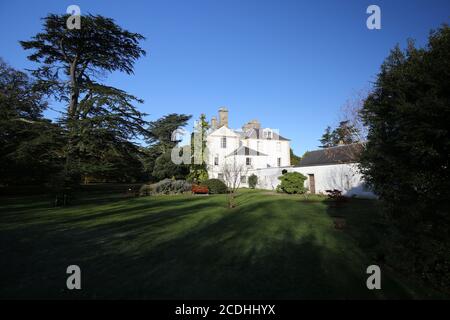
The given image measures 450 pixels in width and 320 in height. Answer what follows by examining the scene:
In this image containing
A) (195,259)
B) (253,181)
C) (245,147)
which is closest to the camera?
(195,259)

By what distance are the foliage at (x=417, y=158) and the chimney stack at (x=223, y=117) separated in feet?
137

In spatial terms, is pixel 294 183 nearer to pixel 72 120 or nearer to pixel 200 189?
pixel 200 189

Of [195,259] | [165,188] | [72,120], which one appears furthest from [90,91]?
[195,259]

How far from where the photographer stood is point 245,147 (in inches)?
1770

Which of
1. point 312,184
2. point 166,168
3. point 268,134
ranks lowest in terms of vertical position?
point 312,184

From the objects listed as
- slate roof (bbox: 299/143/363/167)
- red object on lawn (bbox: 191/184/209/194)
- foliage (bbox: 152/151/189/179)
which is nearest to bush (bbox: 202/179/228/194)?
red object on lawn (bbox: 191/184/209/194)

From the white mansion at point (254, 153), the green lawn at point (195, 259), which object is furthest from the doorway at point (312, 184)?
the green lawn at point (195, 259)

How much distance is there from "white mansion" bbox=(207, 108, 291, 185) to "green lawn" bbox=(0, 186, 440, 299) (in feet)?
104

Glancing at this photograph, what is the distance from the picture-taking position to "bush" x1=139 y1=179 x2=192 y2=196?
27.8m

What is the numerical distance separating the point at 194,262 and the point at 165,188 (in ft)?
74.9

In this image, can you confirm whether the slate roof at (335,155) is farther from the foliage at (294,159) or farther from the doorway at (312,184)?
the foliage at (294,159)

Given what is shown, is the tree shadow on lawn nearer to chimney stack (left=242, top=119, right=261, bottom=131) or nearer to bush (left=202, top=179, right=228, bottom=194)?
bush (left=202, top=179, right=228, bottom=194)
